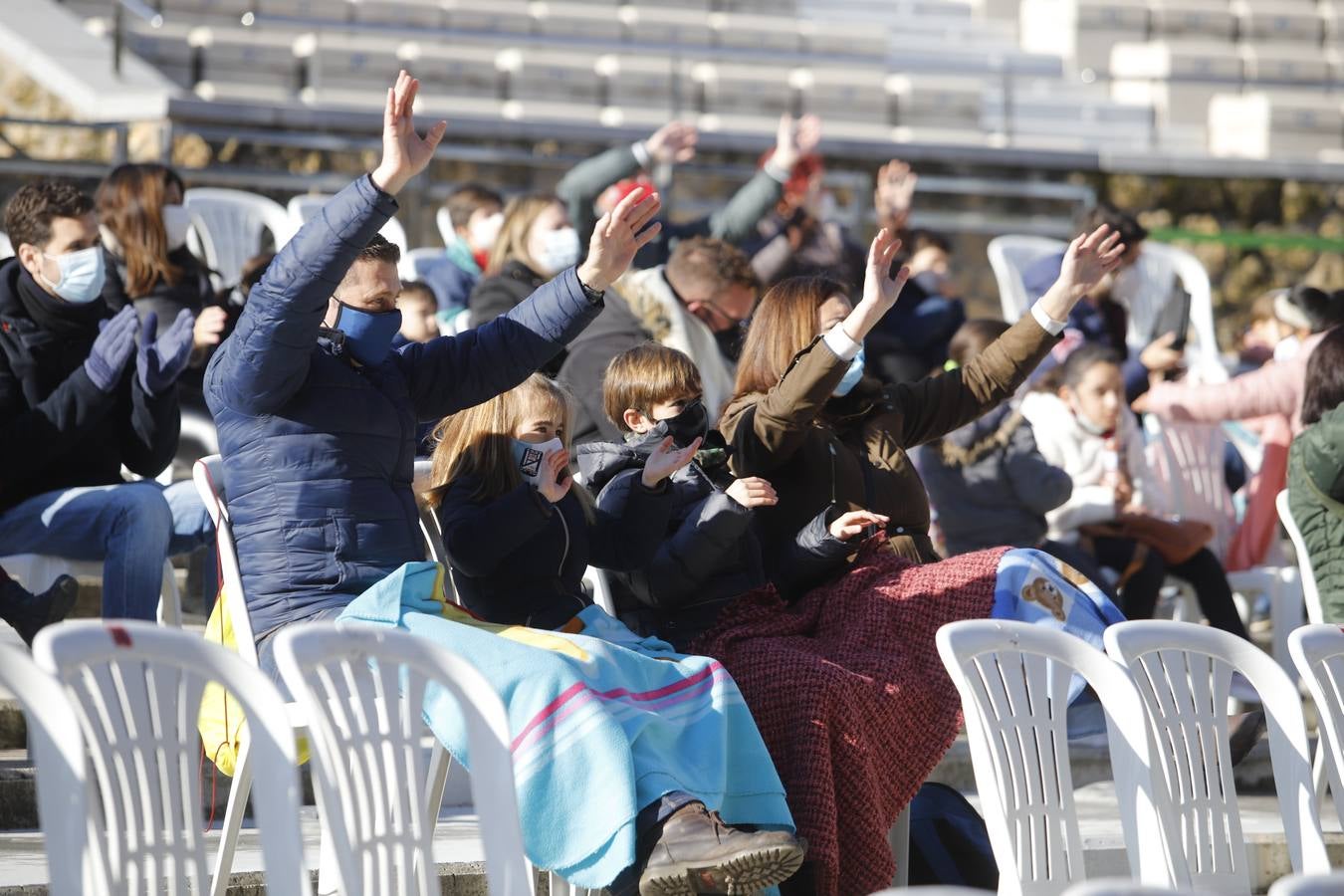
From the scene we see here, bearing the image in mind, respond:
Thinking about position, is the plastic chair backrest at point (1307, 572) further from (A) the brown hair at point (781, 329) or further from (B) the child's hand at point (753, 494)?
(B) the child's hand at point (753, 494)

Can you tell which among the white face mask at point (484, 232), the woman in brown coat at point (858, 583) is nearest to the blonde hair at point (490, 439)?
the woman in brown coat at point (858, 583)

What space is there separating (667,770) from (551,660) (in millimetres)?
271

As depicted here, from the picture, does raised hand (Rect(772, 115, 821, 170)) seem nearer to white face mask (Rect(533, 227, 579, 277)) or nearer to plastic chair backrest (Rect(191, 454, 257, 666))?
white face mask (Rect(533, 227, 579, 277))

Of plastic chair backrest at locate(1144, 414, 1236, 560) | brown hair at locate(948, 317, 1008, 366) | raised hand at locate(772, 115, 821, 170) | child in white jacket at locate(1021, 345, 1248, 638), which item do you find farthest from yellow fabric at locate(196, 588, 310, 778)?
raised hand at locate(772, 115, 821, 170)

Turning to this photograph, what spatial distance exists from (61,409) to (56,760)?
215 centimetres

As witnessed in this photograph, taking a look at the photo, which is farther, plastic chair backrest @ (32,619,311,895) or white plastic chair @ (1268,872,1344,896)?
plastic chair backrest @ (32,619,311,895)

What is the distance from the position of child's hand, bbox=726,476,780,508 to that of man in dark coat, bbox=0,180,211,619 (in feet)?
4.41

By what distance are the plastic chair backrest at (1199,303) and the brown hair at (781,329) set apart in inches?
129

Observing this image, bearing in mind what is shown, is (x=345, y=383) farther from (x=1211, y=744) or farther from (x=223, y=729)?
(x=1211, y=744)

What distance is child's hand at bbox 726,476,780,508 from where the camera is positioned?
3801 millimetres

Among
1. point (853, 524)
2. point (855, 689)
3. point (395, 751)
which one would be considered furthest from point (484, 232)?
point (395, 751)

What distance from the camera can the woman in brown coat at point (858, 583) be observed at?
3.51 meters

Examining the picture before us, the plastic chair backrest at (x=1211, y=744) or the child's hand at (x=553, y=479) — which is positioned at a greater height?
the child's hand at (x=553, y=479)

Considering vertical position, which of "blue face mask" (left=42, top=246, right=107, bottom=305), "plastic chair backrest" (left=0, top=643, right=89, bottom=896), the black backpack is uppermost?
"blue face mask" (left=42, top=246, right=107, bottom=305)
